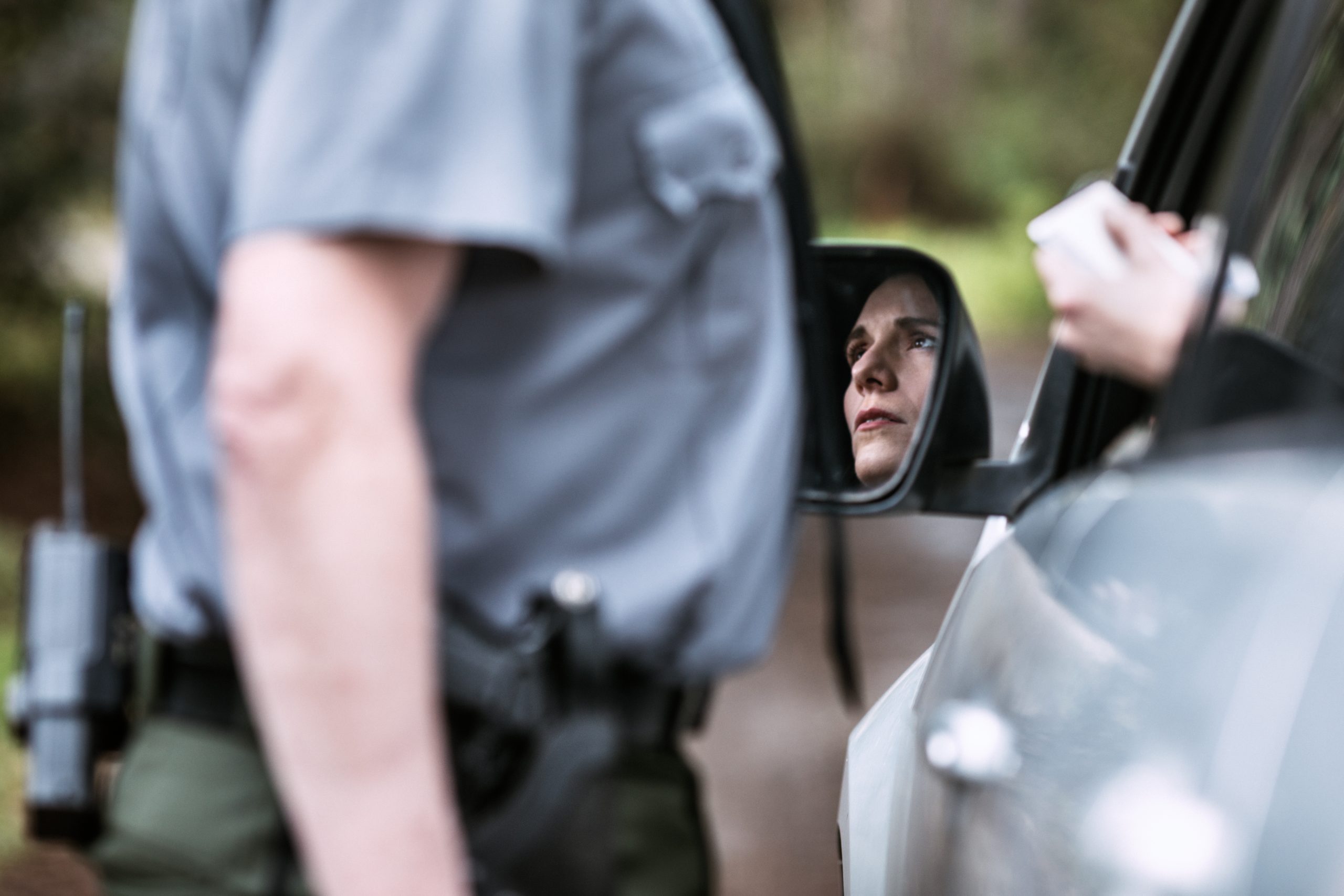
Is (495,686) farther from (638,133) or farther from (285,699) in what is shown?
(638,133)

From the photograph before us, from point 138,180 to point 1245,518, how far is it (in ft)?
3.17

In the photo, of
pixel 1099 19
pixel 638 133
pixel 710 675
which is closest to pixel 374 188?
pixel 638 133

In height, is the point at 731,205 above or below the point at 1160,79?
below

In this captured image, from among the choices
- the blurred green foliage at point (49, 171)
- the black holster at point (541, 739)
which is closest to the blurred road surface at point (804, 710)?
the black holster at point (541, 739)

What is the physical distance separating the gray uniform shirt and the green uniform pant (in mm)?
131

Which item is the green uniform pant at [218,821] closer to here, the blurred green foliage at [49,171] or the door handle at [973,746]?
the door handle at [973,746]

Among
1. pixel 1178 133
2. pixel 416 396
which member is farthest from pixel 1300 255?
pixel 416 396

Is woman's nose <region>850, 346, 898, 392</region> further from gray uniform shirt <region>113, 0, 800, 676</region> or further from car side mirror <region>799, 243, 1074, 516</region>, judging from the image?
gray uniform shirt <region>113, 0, 800, 676</region>

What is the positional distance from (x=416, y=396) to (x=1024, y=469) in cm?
58

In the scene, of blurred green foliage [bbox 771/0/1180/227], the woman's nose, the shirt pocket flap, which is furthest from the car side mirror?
blurred green foliage [bbox 771/0/1180/227]

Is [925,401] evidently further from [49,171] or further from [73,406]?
[49,171]

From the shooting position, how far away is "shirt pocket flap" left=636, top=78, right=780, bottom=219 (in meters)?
1.27

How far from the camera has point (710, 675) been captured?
4.64 feet

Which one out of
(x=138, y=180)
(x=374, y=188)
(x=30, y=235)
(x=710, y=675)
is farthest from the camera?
(x=30, y=235)
